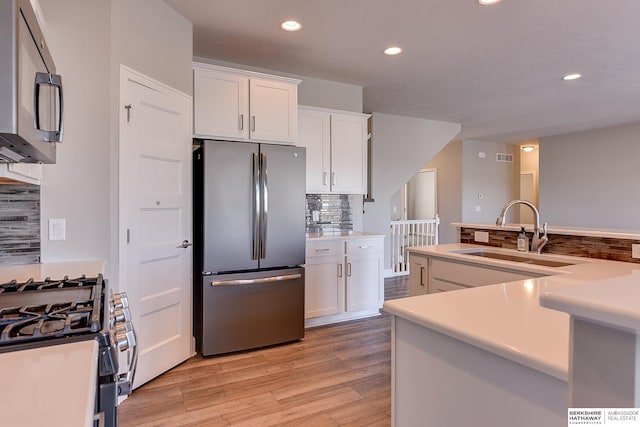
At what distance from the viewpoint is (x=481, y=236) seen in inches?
122

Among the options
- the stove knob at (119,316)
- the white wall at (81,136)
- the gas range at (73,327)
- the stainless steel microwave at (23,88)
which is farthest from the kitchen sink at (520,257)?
the stainless steel microwave at (23,88)

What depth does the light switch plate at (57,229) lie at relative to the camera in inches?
84.3

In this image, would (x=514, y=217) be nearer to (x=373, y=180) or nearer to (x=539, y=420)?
(x=373, y=180)

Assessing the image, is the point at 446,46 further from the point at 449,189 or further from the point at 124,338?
the point at 449,189

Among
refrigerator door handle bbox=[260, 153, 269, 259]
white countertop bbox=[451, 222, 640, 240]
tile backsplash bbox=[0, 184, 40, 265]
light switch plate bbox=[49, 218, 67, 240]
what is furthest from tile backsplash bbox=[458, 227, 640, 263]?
tile backsplash bbox=[0, 184, 40, 265]

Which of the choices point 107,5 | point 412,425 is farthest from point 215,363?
point 107,5

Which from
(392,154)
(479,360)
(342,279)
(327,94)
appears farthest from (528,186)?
(479,360)

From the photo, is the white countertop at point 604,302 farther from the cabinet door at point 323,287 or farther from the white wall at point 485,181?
the white wall at point 485,181

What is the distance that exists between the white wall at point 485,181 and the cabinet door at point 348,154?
12.9 feet

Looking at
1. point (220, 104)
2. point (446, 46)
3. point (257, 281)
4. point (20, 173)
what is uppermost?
point (446, 46)

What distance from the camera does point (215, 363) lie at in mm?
2863

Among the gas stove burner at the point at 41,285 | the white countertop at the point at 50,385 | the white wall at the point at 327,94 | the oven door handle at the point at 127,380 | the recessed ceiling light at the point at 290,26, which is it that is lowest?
the oven door handle at the point at 127,380

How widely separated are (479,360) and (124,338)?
Answer: 1.05m

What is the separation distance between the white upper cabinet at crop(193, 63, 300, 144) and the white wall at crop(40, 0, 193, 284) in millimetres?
744
